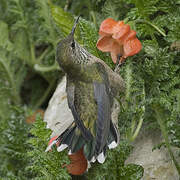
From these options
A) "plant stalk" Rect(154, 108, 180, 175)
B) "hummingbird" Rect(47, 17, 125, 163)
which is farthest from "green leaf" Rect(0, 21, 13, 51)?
"plant stalk" Rect(154, 108, 180, 175)

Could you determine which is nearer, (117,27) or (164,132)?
(164,132)

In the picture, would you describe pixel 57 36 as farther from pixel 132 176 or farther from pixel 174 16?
pixel 132 176

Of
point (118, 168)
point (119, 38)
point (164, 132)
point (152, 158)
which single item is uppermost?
point (119, 38)

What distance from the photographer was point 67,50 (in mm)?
3088

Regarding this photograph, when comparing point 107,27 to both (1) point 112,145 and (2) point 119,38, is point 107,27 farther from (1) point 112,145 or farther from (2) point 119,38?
(1) point 112,145

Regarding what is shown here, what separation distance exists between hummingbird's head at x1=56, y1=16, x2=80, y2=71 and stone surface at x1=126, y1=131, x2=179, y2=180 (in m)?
0.84

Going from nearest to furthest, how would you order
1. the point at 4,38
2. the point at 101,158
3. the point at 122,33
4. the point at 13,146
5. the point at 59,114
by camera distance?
1. the point at 101,158
2. the point at 122,33
3. the point at 13,146
4. the point at 59,114
5. the point at 4,38

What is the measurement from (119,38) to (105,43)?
14cm

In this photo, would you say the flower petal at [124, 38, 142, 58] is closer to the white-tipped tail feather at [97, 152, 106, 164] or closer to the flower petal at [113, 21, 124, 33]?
→ the flower petal at [113, 21, 124, 33]

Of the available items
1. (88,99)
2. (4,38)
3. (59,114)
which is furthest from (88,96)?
(4,38)

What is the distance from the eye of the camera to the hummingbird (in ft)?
9.42

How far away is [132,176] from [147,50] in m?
1.03

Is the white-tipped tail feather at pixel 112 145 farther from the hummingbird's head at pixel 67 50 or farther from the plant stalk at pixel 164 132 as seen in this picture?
the hummingbird's head at pixel 67 50

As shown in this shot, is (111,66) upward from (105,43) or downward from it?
downward
